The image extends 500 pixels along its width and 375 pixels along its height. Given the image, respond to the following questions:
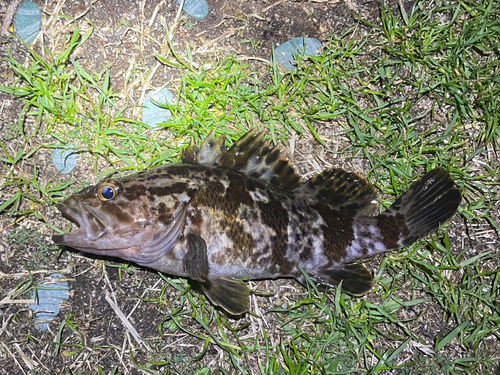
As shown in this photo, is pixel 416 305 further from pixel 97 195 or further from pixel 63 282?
pixel 63 282

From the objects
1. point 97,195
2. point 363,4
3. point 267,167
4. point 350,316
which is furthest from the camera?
point 363,4

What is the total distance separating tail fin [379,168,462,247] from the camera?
375 centimetres

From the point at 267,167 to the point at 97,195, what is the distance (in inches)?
54.5

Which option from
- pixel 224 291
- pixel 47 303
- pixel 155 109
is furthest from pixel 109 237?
pixel 155 109

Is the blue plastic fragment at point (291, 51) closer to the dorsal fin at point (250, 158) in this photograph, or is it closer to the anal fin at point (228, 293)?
the dorsal fin at point (250, 158)

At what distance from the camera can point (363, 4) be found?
13.6 ft

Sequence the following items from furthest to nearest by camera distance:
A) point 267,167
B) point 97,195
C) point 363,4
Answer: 1. point 363,4
2. point 267,167
3. point 97,195

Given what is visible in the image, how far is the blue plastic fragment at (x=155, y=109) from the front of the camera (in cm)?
390

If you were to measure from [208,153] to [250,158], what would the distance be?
1.17ft

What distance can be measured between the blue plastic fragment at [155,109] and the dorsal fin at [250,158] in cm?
55

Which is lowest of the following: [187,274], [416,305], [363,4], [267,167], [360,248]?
[416,305]

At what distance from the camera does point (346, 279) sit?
3.65 m

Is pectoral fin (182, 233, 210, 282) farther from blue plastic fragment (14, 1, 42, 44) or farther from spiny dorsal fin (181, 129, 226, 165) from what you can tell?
blue plastic fragment (14, 1, 42, 44)

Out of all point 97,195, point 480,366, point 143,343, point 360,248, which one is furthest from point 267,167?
point 480,366
